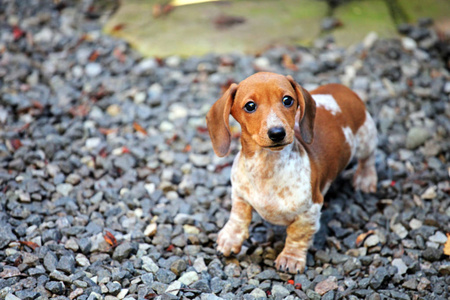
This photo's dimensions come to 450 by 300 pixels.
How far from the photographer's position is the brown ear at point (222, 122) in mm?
3520

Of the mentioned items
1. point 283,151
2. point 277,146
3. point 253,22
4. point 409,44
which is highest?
point 277,146

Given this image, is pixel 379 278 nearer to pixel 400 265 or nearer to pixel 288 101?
pixel 400 265

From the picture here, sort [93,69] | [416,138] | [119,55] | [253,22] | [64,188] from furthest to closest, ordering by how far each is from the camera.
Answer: [253,22], [119,55], [93,69], [416,138], [64,188]

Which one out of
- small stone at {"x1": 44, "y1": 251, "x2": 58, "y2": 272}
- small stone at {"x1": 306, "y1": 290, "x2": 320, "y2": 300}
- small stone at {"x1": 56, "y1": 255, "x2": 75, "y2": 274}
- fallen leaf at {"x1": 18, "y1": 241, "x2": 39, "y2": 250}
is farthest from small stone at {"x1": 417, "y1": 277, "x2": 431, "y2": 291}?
fallen leaf at {"x1": 18, "y1": 241, "x2": 39, "y2": 250}

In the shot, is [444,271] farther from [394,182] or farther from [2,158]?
[2,158]

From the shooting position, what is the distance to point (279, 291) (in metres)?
3.68

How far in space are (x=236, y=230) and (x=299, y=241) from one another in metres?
0.49

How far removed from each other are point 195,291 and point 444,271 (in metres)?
1.84

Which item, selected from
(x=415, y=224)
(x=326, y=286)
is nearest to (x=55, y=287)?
(x=326, y=286)

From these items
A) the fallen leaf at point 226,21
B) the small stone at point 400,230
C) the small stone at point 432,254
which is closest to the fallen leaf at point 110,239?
the small stone at point 400,230

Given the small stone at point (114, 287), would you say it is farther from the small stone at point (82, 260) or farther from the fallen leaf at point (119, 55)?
the fallen leaf at point (119, 55)

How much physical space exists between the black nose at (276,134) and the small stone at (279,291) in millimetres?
1147

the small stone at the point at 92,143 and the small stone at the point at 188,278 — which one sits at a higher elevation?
the small stone at the point at 92,143

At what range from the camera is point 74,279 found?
3.56m
